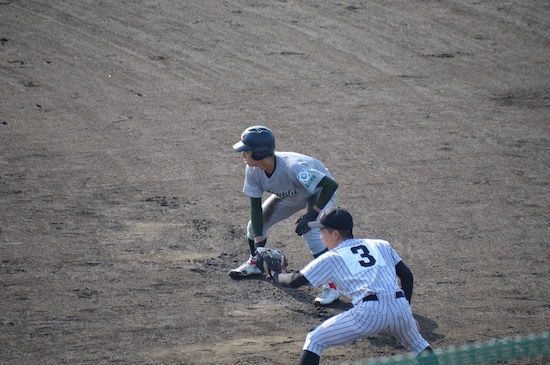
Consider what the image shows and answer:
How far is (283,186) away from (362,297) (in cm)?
230

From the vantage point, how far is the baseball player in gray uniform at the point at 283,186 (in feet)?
26.4

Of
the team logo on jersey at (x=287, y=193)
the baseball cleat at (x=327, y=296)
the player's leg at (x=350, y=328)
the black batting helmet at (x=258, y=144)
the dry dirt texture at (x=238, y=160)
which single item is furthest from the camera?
the team logo on jersey at (x=287, y=193)

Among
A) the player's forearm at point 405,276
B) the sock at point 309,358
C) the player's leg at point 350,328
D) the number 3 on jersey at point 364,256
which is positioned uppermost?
the number 3 on jersey at point 364,256

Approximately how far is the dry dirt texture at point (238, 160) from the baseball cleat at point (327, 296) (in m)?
0.11

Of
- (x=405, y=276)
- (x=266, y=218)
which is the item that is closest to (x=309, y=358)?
(x=405, y=276)

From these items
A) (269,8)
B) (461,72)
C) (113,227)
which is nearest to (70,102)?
(113,227)

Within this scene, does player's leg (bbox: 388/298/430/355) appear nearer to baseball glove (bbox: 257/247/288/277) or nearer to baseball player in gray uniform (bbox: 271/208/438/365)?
baseball player in gray uniform (bbox: 271/208/438/365)

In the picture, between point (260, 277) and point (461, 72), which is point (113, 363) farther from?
point (461, 72)

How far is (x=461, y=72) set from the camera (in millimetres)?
15039

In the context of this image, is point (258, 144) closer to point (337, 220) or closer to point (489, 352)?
point (337, 220)

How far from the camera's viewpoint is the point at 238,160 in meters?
11.7

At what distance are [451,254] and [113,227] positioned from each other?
3.83 metres

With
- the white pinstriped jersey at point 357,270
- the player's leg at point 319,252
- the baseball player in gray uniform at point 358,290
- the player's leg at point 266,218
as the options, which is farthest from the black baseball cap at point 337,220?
the player's leg at point 266,218

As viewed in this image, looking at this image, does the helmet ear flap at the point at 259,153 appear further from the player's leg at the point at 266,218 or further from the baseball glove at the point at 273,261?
the baseball glove at the point at 273,261
